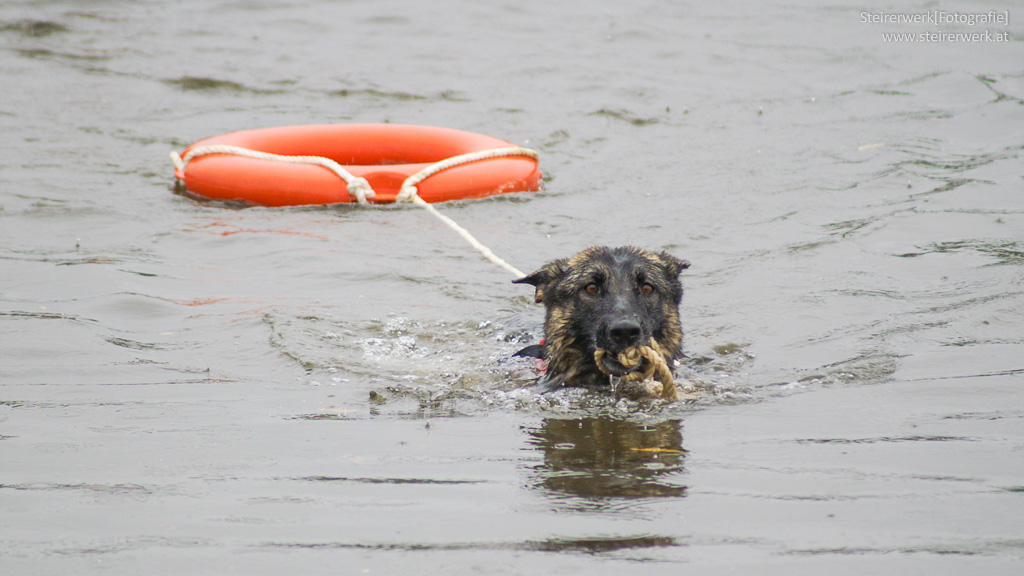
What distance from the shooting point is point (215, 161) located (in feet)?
33.9

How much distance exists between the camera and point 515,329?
278 inches

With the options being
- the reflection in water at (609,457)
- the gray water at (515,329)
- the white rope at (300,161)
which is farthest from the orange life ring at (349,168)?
the reflection in water at (609,457)

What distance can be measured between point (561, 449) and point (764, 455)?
898 mm

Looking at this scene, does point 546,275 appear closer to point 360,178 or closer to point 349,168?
point 360,178

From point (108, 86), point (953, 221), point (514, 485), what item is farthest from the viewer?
point (108, 86)

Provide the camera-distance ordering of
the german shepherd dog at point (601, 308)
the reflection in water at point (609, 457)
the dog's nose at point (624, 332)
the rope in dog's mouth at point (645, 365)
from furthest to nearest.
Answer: the german shepherd dog at point (601, 308) < the rope in dog's mouth at point (645, 365) < the dog's nose at point (624, 332) < the reflection in water at point (609, 457)

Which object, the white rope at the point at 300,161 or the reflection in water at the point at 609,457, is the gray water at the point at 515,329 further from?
the white rope at the point at 300,161

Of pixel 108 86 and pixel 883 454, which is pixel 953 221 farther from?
pixel 108 86

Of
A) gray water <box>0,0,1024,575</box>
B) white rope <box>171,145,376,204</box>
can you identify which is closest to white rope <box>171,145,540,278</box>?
white rope <box>171,145,376,204</box>

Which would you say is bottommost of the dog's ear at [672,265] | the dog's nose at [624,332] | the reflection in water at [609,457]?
the reflection in water at [609,457]

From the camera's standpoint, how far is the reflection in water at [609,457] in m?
3.63

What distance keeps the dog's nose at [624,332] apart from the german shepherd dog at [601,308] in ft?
0.19

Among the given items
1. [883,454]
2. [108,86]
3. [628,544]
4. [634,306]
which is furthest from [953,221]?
[108,86]

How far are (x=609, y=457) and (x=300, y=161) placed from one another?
710 centimetres
